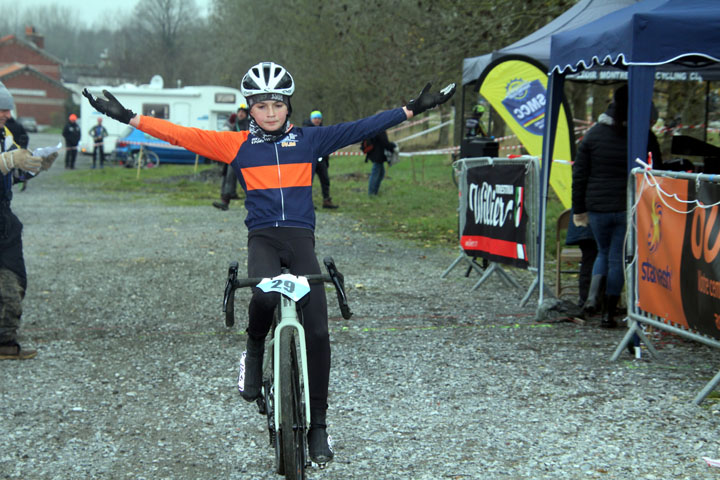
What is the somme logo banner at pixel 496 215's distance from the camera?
8.89 meters

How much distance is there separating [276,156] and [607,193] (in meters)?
3.98

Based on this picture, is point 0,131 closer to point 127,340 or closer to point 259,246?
point 127,340

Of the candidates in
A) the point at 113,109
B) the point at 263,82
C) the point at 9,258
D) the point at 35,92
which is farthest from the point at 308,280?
the point at 35,92

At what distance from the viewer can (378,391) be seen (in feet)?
19.4

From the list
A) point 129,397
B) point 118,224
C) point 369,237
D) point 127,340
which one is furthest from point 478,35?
point 129,397

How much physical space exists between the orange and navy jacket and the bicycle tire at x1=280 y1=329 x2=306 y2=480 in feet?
2.55

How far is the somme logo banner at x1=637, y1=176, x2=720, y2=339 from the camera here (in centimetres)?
568

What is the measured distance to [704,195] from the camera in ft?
19.0

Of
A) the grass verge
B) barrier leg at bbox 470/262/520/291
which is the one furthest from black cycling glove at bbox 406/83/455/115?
the grass verge

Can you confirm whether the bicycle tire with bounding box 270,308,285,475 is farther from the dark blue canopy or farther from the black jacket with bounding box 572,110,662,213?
the black jacket with bounding box 572,110,662,213

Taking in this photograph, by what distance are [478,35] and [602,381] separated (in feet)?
33.6

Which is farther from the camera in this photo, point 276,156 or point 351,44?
point 351,44

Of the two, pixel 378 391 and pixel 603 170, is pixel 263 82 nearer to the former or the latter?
pixel 378 391

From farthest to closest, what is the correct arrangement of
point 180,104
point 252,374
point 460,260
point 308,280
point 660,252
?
point 180,104 → point 460,260 → point 660,252 → point 252,374 → point 308,280
